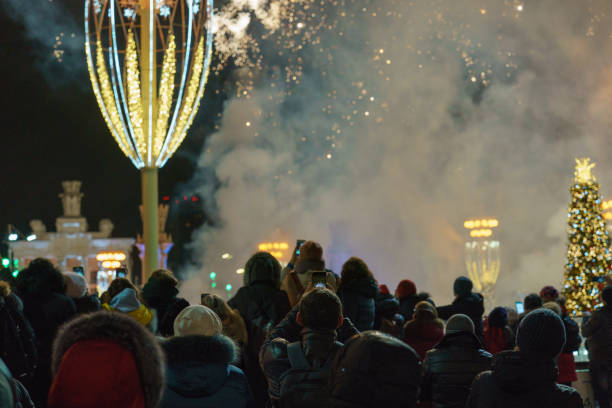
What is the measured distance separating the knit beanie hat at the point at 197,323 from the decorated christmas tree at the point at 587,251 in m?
12.5

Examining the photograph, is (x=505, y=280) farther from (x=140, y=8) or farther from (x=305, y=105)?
(x=140, y=8)

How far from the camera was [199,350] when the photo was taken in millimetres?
3039

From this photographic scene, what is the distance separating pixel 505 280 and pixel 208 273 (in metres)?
13.1

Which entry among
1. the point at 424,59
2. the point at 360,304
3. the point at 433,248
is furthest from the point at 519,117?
the point at 360,304

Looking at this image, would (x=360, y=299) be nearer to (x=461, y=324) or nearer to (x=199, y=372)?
(x=461, y=324)

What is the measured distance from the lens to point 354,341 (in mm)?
2098

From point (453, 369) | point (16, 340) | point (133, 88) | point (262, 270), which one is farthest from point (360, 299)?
point (133, 88)

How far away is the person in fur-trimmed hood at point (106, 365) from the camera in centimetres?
195

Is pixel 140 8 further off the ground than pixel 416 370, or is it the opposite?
pixel 140 8

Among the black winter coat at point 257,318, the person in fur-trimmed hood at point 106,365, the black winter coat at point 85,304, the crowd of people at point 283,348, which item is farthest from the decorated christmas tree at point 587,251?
the person in fur-trimmed hood at point 106,365

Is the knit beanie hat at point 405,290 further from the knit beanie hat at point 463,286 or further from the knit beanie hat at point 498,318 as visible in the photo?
the knit beanie hat at point 498,318

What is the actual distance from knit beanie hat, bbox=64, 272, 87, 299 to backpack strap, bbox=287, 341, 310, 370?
261 cm

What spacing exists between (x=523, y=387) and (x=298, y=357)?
0.82 metres

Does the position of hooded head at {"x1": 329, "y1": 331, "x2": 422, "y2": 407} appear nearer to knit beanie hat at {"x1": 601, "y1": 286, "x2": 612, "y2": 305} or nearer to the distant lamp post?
knit beanie hat at {"x1": 601, "y1": 286, "x2": 612, "y2": 305}
